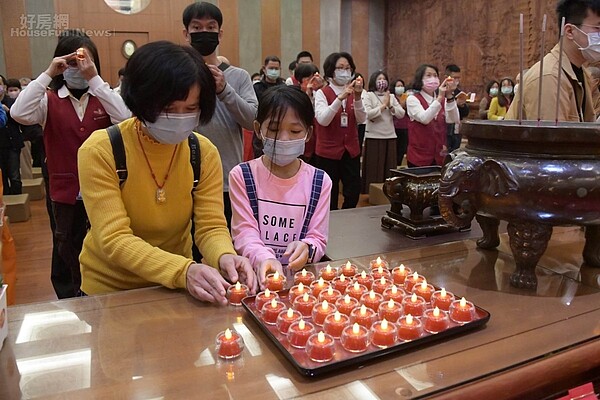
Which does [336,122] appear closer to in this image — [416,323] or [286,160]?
[286,160]

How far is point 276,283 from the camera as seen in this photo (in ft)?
→ 4.30

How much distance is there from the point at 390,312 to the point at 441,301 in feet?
0.47

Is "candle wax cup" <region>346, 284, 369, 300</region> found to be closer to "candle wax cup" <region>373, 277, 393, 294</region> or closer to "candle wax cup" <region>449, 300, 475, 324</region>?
"candle wax cup" <region>373, 277, 393, 294</region>

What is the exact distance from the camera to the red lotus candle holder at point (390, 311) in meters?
1.11

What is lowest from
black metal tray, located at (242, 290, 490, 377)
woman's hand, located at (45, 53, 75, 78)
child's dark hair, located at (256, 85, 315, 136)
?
black metal tray, located at (242, 290, 490, 377)

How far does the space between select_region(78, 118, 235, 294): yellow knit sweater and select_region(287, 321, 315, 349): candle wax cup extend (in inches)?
15.6

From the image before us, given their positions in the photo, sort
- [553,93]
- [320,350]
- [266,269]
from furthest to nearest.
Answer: [553,93]
[266,269]
[320,350]

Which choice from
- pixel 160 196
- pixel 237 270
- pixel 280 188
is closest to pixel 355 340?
pixel 237 270

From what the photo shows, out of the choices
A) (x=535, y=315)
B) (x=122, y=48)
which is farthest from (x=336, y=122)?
(x=122, y=48)

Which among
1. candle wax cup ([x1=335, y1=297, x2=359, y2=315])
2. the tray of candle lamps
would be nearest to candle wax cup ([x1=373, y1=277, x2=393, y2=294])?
the tray of candle lamps

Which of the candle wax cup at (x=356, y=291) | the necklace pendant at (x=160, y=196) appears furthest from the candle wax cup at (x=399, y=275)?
the necklace pendant at (x=160, y=196)

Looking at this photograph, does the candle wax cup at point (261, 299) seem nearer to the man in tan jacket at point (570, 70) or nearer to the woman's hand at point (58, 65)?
the man in tan jacket at point (570, 70)

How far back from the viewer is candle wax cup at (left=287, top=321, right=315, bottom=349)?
39.6 inches

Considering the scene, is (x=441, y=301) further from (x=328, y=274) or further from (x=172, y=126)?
(x=172, y=126)
